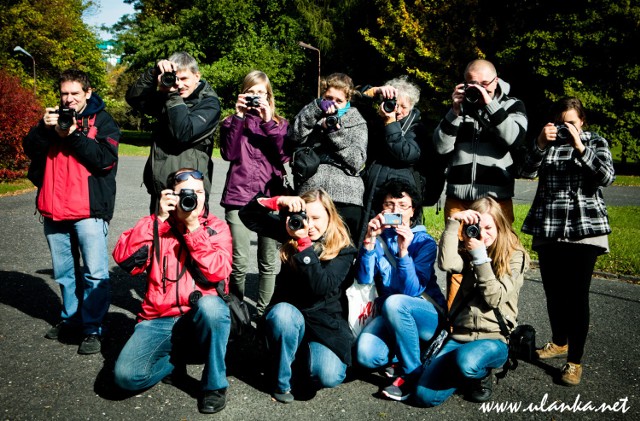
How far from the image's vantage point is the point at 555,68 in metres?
18.3

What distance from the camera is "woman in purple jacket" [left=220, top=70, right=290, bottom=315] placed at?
394 cm

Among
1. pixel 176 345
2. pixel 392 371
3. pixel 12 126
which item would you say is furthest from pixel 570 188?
pixel 12 126

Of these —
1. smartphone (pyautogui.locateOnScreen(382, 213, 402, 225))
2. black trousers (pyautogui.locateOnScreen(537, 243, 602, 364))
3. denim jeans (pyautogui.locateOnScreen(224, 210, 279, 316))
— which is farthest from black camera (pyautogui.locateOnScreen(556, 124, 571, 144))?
denim jeans (pyautogui.locateOnScreen(224, 210, 279, 316))

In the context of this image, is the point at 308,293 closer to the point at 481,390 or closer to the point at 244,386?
the point at 244,386

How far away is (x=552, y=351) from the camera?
144 inches

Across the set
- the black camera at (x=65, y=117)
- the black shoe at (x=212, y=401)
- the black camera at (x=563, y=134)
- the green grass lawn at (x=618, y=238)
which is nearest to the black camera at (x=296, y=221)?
the black shoe at (x=212, y=401)

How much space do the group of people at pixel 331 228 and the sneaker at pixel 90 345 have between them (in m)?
0.01

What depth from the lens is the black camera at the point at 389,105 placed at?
358 cm

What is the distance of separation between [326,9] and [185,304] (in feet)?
95.2

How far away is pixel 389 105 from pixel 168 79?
1596 millimetres

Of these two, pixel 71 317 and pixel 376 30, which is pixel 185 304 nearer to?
pixel 71 317

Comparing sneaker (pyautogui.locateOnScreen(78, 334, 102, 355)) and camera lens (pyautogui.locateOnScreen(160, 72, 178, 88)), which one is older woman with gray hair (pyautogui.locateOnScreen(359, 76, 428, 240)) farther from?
sneaker (pyautogui.locateOnScreen(78, 334, 102, 355))

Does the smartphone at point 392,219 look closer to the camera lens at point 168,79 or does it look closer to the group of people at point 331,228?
the group of people at point 331,228

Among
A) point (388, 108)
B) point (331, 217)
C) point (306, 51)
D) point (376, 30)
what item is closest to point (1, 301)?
point (331, 217)
